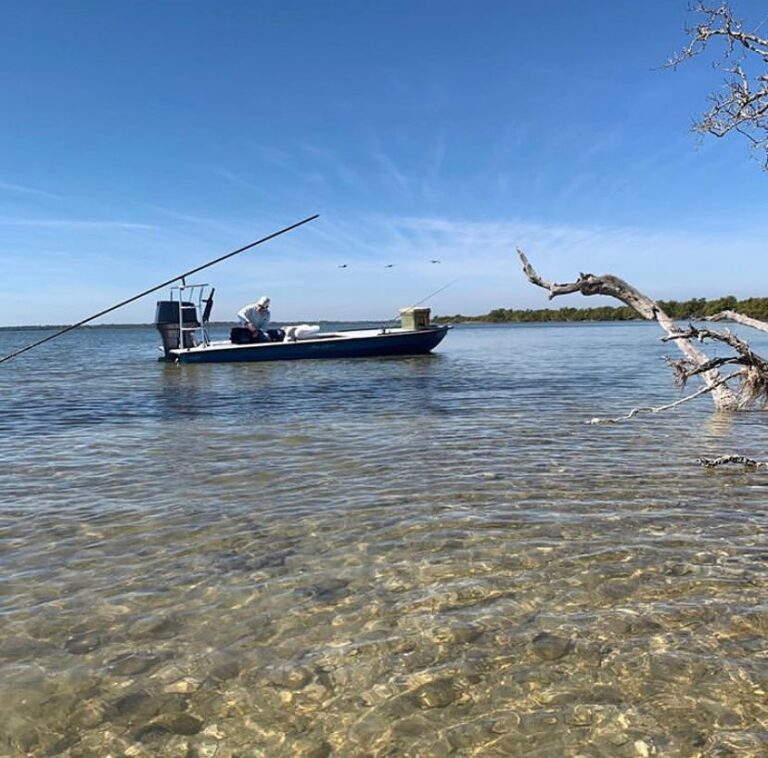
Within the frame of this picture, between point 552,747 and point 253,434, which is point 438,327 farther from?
point 552,747

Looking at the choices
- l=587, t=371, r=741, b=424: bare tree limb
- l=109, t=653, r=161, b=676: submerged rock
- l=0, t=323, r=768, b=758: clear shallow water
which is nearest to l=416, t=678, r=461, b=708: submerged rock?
l=0, t=323, r=768, b=758: clear shallow water

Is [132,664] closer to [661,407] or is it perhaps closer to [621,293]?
[661,407]

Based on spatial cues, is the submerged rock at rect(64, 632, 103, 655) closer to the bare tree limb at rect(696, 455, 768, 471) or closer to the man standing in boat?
the bare tree limb at rect(696, 455, 768, 471)

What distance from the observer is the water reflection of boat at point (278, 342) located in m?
28.6

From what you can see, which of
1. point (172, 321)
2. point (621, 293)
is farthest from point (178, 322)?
point (621, 293)

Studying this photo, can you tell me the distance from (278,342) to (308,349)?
4.54ft

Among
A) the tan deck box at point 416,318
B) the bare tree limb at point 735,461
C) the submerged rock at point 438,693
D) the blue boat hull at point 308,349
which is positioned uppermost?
the tan deck box at point 416,318

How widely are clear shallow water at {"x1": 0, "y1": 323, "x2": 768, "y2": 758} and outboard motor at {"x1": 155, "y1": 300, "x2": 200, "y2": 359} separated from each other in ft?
69.0

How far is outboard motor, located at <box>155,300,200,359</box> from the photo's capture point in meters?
30.1

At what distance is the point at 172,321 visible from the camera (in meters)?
30.3

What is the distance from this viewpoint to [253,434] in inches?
444

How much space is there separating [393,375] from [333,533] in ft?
55.9

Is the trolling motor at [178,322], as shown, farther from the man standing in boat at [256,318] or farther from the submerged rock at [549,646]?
the submerged rock at [549,646]

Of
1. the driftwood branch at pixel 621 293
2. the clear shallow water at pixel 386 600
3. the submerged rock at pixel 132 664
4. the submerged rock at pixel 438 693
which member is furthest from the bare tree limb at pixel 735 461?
the submerged rock at pixel 132 664
